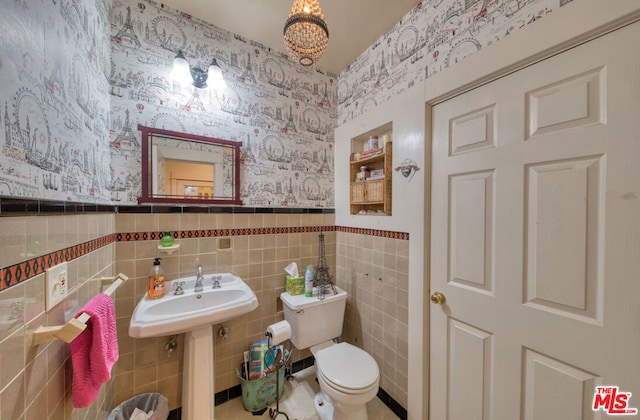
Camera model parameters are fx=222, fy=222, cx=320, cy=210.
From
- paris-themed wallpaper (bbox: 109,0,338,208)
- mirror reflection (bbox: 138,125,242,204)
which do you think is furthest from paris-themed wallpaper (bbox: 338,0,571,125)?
mirror reflection (bbox: 138,125,242,204)

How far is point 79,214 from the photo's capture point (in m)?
0.86

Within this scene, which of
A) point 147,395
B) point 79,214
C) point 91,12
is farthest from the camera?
point 147,395

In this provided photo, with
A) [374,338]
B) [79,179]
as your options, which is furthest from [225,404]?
[79,179]

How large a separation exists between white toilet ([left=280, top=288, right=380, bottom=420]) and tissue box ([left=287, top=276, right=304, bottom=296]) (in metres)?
0.03

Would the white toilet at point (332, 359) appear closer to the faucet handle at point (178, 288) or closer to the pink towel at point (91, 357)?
the faucet handle at point (178, 288)

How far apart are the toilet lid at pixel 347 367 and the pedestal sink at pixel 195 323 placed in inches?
23.0

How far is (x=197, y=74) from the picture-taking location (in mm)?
1489

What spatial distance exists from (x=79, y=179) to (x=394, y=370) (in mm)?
2008

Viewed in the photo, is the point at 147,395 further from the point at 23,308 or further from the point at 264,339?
the point at 23,308

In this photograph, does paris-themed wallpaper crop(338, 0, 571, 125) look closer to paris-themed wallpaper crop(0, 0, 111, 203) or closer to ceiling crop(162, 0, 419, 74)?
ceiling crop(162, 0, 419, 74)

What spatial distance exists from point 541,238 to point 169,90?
214 cm

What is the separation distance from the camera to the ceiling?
4.57ft

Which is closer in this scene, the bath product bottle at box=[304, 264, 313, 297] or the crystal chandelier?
the crystal chandelier

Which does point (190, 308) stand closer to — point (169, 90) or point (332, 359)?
point (332, 359)
